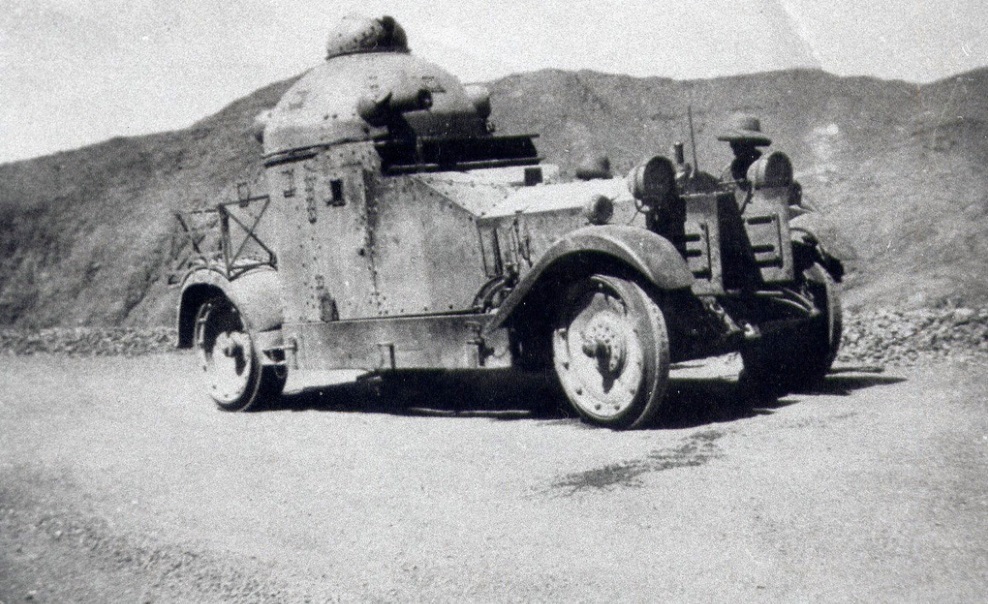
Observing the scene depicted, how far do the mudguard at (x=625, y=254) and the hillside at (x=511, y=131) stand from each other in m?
12.4

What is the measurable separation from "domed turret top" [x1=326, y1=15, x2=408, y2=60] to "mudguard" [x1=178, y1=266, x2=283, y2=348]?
86.5 inches

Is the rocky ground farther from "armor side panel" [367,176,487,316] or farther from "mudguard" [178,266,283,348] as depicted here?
"mudguard" [178,266,283,348]

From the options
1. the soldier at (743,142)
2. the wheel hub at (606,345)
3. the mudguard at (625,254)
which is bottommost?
the wheel hub at (606,345)

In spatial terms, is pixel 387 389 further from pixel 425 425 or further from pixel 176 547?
pixel 176 547

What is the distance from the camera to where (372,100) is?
30.7ft

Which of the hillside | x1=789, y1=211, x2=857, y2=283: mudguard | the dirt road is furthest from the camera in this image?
the hillside

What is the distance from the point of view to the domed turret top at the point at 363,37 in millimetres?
10359

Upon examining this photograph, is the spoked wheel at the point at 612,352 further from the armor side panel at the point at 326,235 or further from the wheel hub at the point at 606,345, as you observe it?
the armor side panel at the point at 326,235

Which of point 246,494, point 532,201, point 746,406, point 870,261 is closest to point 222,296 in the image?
point 532,201

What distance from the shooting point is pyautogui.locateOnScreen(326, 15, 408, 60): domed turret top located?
1036cm

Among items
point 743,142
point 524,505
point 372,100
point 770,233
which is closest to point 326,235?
point 372,100

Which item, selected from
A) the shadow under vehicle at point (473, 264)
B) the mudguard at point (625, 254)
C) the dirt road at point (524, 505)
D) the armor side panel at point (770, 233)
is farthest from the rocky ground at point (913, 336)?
the mudguard at point (625, 254)

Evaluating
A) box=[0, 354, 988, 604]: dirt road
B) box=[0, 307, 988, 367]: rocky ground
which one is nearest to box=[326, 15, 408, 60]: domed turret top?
box=[0, 354, 988, 604]: dirt road

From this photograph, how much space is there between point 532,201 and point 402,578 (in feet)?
14.8
